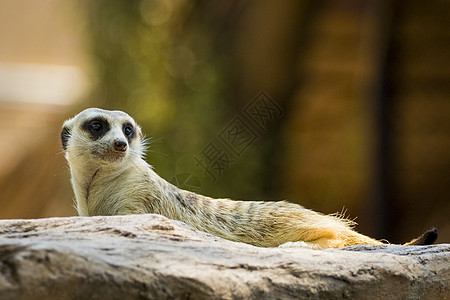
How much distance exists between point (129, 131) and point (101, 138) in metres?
0.18

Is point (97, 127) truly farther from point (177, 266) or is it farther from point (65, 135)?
point (177, 266)

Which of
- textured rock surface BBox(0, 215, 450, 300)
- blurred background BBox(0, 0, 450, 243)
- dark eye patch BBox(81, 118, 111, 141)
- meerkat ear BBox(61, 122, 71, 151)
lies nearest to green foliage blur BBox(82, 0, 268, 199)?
blurred background BBox(0, 0, 450, 243)

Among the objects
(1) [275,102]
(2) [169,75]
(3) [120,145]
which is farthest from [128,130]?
(2) [169,75]

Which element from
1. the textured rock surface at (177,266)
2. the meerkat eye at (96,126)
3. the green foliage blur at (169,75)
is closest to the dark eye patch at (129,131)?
the meerkat eye at (96,126)

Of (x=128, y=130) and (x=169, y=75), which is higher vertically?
(x=169, y=75)

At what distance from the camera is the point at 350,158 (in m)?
6.40

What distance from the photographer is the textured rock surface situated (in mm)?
1501

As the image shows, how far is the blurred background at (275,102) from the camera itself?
18.1 feet

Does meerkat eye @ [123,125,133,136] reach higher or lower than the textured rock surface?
higher

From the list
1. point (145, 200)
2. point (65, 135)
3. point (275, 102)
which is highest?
point (275, 102)

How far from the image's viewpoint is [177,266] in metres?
1.66

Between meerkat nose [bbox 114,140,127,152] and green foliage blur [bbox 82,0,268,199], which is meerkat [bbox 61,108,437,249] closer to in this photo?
meerkat nose [bbox 114,140,127,152]

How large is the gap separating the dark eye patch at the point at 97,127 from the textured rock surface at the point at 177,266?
843 millimetres

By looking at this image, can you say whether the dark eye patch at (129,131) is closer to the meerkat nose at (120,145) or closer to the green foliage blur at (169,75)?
the meerkat nose at (120,145)
